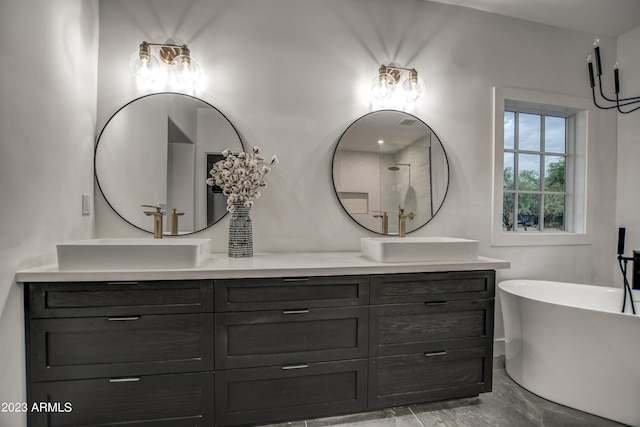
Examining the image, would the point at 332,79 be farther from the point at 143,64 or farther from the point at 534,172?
the point at 534,172

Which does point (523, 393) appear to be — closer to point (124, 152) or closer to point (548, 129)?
point (548, 129)

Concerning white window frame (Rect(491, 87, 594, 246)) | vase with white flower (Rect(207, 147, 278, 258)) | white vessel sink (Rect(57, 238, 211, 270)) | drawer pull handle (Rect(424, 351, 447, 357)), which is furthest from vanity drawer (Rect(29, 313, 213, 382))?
white window frame (Rect(491, 87, 594, 246))

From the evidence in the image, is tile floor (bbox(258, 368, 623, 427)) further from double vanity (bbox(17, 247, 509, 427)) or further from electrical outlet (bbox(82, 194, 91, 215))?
electrical outlet (bbox(82, 194, 91, 215))

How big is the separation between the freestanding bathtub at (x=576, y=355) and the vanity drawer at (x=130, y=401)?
6.46 ft

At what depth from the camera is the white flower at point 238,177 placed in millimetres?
1753

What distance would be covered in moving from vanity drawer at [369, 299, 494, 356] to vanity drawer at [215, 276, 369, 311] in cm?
16

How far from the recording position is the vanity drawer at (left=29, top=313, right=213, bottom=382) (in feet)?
4.15

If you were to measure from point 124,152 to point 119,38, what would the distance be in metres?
0.73

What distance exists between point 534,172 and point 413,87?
4.80 feet

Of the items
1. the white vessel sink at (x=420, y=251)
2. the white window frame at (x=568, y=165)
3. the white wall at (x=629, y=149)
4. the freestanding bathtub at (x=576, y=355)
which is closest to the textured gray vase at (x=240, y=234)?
the white vessel sink at (x=420, y=251)

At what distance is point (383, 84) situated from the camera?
2.11 meters

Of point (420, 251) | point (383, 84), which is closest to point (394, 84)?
point (383, 84)

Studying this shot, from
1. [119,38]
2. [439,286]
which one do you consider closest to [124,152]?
[119,38]

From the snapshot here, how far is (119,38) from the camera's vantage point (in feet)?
5.96
